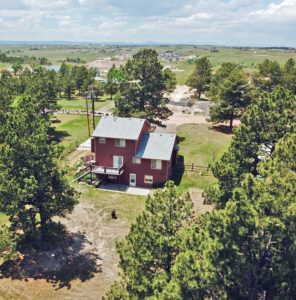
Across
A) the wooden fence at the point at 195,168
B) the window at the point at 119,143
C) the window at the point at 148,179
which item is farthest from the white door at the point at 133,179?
the wooden fence at the point at 195,168

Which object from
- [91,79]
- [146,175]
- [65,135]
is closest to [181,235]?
[146,175]

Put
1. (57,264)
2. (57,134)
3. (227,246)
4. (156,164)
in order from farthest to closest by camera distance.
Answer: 1. (57,134)
2. (156,164)
3. (57,264)
4. (227,246)

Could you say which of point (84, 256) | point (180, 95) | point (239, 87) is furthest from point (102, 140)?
point (180, 95)

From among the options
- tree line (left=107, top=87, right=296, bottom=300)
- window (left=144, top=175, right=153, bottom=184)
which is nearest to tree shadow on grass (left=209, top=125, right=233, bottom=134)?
window (left=144, top=175, right=153, bottom=184)

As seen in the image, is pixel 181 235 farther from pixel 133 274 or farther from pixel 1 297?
pixel 1 297

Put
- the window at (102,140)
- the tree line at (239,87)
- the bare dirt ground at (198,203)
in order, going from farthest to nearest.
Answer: the tree line at (239,87) → the window at (102,140) → the bare dirt ground at (198,203)

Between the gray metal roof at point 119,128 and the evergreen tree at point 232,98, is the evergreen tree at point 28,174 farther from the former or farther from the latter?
the evergreen tree at point 232,98

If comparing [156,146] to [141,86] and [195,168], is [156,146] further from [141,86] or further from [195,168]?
[141,86]
